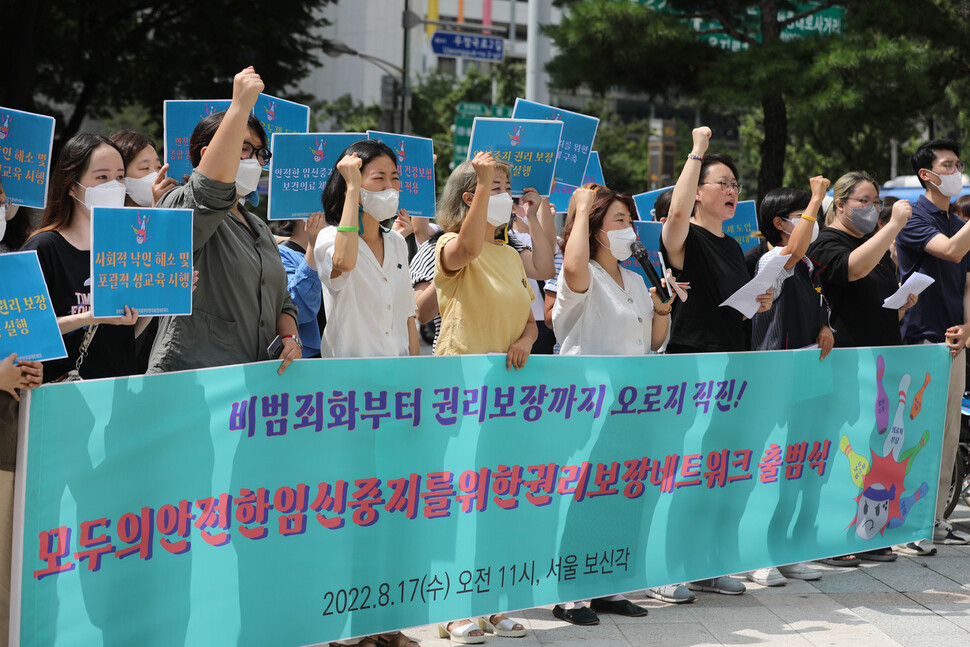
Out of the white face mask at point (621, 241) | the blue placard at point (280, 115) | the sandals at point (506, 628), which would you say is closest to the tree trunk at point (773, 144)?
the white face mask at point (621, 241)

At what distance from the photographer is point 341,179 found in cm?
412

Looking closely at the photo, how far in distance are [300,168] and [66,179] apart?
912 mm

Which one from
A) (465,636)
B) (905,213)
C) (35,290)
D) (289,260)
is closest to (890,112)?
(905,213)

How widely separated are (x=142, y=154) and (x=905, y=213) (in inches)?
136

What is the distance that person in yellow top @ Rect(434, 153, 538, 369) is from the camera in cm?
425

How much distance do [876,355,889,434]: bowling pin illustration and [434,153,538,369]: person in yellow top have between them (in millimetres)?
1908

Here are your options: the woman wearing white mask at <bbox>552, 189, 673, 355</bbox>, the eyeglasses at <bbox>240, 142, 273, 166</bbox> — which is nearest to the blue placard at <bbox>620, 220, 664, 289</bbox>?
the woman wearing white mask at <bbox>552, 189, 673, 355</bbox>

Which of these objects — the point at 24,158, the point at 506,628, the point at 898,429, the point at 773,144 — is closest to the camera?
the point at 24,158

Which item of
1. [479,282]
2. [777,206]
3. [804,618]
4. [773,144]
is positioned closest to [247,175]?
[479,282]

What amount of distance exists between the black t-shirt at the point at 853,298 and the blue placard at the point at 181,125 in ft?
10.2

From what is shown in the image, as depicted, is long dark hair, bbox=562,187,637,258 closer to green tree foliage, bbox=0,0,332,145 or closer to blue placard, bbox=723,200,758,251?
blue placard, bbox=723,200,758,251

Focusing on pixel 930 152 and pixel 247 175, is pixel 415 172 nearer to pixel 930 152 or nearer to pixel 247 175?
pixel 247 175

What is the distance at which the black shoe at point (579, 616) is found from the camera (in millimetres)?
4434

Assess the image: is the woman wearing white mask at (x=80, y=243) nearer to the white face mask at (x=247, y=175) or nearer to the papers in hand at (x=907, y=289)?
the white face mask at (x=247, y=175)
